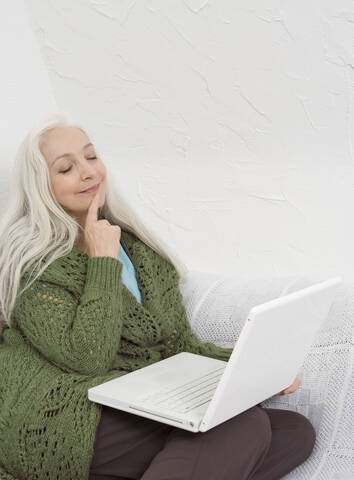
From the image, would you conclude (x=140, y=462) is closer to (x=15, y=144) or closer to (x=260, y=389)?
(x=260, y=389)

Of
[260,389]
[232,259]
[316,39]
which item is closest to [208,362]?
[260,389]

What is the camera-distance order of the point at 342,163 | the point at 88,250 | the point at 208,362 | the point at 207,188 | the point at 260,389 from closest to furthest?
the point at 260,389 < the point at 208,362 < the point at 88,250 < the point at 342,163 < the point at 207,188

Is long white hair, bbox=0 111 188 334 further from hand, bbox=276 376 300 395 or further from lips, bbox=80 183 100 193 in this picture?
hand, bbox=276 376 300 395

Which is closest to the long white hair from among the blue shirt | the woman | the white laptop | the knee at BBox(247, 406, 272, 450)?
the woman

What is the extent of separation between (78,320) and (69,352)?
0.22 feet

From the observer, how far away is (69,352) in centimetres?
129

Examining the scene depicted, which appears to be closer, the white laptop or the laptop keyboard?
the white laptop

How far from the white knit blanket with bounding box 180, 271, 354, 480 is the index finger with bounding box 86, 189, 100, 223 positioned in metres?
0.36

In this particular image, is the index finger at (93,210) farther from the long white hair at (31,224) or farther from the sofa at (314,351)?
the sofa at (314,351)

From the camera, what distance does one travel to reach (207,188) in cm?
198

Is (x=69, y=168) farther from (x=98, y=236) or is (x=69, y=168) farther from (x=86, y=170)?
(x=98, y=236)

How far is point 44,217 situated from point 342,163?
33.6 inches

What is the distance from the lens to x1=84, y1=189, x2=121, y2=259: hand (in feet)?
4.66

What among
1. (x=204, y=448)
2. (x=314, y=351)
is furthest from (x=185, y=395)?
(x=314, y=351)
